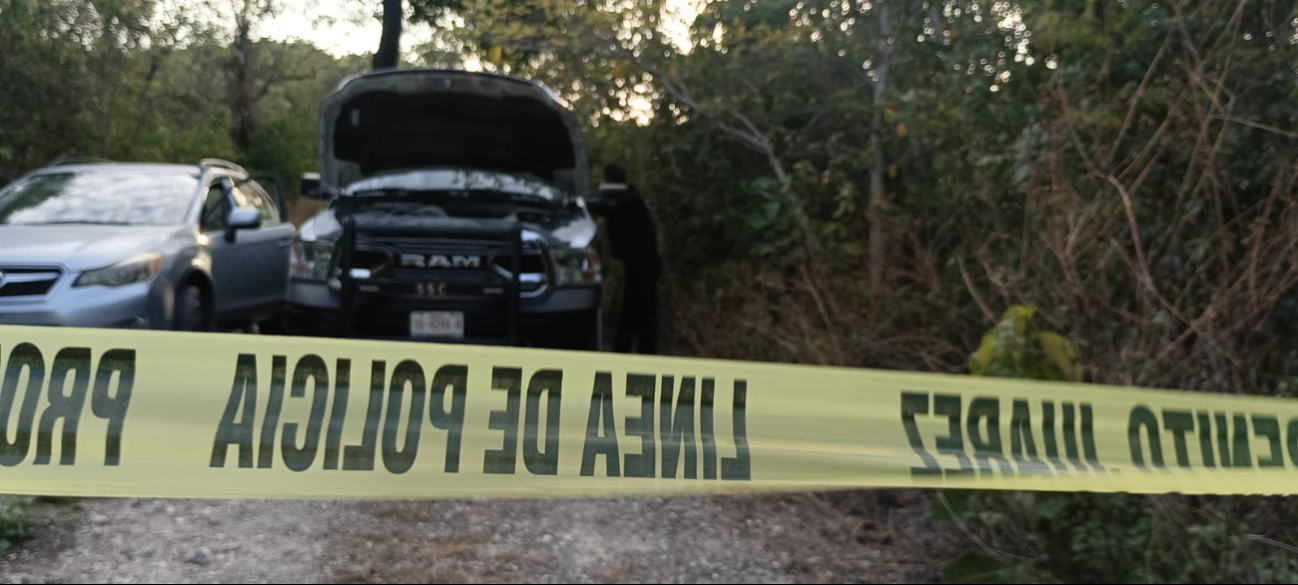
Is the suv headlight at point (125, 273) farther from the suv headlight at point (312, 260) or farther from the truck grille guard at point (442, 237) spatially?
the truck grille guard at point (442, 237)

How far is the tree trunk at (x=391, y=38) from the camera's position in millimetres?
6895

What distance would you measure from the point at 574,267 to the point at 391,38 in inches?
90.8

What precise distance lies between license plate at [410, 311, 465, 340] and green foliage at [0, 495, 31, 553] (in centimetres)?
212

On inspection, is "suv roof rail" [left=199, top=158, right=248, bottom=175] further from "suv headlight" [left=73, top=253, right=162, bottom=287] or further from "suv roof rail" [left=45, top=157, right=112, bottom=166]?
"suv headlight" [left=73, top=253, right=162, bottom=287]

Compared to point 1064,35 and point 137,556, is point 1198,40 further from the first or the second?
point 137,556

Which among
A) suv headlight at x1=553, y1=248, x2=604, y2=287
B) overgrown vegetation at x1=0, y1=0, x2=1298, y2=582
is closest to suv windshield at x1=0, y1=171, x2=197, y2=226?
overgrown vegetation at x1=0, y1=0, x2=1298, y2=582

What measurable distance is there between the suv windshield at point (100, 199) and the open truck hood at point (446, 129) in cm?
102

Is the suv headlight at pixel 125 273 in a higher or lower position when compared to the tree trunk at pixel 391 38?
lower

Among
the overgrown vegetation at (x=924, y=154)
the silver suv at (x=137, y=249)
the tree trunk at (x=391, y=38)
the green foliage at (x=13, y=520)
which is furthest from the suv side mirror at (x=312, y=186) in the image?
the green foliage at (x=13, y=520)

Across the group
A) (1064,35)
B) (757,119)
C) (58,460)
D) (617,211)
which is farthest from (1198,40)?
(58,460)

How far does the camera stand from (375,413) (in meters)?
2.90

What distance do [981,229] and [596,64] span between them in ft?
10.5

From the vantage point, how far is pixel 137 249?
17.4ft

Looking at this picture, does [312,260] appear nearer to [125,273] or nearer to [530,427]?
[125,273]
